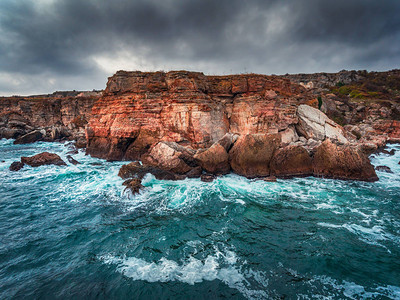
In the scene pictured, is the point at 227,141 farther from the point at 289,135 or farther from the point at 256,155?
the point at 289,135

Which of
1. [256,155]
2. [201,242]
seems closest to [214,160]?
[256,155]

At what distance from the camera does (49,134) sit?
137ft

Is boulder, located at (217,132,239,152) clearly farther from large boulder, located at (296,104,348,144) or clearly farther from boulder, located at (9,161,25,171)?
boulder, located at (9,161,25,171)

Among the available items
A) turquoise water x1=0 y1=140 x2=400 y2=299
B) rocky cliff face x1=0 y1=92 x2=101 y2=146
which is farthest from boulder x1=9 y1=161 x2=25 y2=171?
rocky cliff face x1=0 y1=92 x2=101 y2=146

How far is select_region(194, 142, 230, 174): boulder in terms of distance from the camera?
15.0 metres

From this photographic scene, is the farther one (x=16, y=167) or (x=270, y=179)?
(x=16, y=167)

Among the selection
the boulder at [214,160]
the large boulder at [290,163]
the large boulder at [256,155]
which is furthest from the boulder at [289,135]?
the boulder at [214,160]

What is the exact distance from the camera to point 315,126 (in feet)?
67.3

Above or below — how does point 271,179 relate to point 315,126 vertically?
below

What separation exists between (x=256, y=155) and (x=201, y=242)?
30.2 ft

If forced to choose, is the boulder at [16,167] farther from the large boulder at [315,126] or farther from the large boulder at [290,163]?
the large boulder at [315,126]

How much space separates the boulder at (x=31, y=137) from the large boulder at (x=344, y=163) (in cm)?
4930

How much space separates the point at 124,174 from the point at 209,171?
6682mm

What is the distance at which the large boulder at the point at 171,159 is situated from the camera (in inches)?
584
